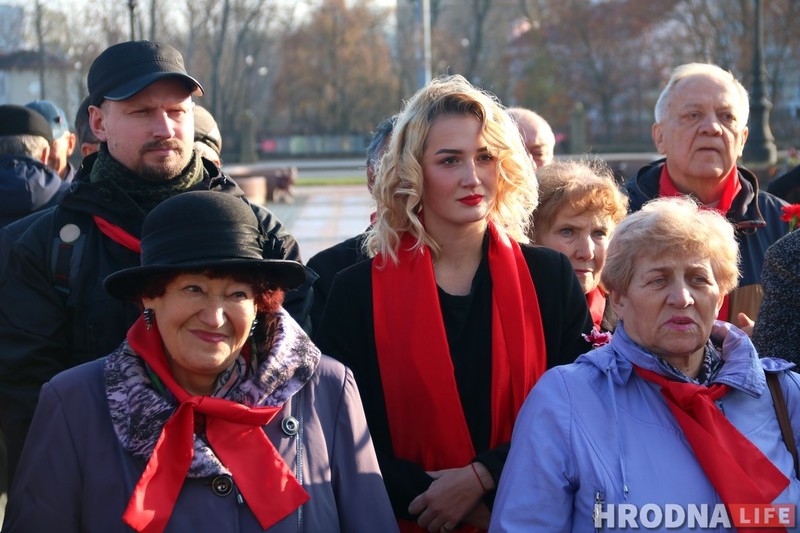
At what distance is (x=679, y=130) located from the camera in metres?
5.27

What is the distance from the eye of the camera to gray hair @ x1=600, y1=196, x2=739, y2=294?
3406mm

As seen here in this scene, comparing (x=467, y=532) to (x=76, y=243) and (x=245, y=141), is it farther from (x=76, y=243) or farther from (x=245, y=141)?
(x=245, y=141)

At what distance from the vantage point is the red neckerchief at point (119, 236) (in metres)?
3.92

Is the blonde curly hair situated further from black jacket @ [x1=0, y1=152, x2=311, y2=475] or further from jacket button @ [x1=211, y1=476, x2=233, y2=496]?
jacket button @ [x1=211, y1=476, x2=233, y2=496]

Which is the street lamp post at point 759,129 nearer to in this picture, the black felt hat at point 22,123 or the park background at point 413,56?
the park background at point 413,56

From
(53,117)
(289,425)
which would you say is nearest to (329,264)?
(289,425)

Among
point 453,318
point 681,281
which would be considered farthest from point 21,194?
point 681,281

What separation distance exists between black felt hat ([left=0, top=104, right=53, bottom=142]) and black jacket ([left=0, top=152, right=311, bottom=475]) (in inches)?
111

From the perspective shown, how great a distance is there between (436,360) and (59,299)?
1355mm

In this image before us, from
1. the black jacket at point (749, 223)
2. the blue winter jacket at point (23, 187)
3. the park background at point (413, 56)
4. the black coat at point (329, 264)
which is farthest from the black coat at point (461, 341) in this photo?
the park background at point (413, 56)

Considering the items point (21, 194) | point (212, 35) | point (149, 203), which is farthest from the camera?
point (212, 35)

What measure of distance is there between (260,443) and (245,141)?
49.2m

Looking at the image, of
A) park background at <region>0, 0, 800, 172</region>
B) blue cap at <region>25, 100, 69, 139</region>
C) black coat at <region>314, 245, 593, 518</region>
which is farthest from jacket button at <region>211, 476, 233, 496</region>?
park background at <region>0, 0, 800, 172</region>

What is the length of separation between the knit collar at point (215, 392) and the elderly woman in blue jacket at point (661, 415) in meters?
0.70
